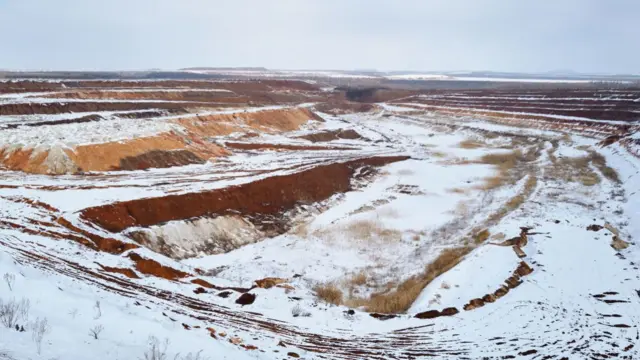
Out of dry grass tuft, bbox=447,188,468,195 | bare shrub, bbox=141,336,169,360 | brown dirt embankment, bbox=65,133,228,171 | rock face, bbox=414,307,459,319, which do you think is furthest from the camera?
dry grass tuft, bbox=447,188,468,195

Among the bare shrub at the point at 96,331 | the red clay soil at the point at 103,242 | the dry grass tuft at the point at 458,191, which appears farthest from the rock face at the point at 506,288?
the dry grass tuft at the point at 458,191

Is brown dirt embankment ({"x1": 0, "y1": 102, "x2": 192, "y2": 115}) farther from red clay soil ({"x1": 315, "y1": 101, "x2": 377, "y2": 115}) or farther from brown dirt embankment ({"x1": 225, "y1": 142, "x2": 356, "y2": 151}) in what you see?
red clay soil ({"x1": 315, "y1": 101, "x2": 377, "y2": 115})

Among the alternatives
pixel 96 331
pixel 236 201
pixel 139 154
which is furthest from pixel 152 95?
pixel 96 331

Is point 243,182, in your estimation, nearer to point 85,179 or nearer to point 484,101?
point 85,179

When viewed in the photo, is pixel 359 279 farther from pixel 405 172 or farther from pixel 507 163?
pixel 507 163

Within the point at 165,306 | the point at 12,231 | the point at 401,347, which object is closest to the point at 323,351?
the point at 401,347

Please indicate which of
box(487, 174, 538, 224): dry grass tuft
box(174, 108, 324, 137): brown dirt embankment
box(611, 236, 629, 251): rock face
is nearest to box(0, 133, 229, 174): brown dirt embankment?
box(174, 108, 324, 137): brown dirt embankment

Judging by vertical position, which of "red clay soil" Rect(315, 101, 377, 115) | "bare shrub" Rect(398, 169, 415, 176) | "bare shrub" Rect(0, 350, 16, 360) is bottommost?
"bare shrub" Rect(398, 169, 415, 176)
